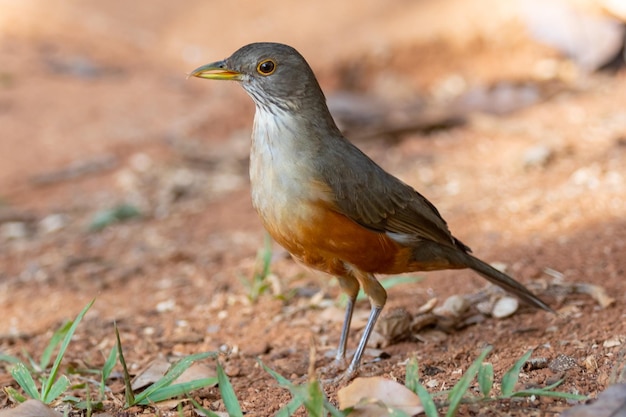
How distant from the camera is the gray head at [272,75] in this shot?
4.62 meters

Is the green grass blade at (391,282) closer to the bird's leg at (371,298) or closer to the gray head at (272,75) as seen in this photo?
the bird's leg at (371,298)

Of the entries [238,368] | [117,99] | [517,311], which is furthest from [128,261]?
[117,99]

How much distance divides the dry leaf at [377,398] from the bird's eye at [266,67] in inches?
72.5

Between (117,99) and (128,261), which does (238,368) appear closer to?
(128,261)

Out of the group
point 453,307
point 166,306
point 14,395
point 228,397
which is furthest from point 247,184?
point 228,397

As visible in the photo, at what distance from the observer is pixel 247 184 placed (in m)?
9.09

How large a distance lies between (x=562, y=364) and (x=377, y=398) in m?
1.04

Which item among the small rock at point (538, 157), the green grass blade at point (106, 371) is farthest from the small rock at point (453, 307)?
the small rock at point (538, 157)

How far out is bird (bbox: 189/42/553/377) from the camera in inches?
169

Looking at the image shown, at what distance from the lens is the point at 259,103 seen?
4.64 metres

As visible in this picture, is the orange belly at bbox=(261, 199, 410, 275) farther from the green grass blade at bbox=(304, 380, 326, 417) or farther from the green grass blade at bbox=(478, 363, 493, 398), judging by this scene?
the green grass blade at bbox=(304, 380, 326, 417)

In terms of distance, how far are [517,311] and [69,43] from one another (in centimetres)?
1124

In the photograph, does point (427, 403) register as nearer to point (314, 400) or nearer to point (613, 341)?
point (314, 400)

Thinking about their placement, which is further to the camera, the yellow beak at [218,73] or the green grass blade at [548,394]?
the yellow beak at [218,73]
